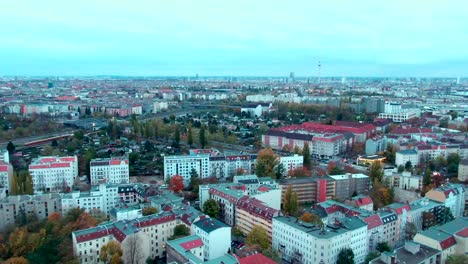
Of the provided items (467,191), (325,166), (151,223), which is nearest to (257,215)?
(151,223)

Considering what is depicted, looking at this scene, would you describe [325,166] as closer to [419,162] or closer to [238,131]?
[419,162]

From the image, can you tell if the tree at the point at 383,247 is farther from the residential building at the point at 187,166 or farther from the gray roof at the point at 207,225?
the residential building at the point at 187,166

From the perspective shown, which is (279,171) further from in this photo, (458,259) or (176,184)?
(458,259)

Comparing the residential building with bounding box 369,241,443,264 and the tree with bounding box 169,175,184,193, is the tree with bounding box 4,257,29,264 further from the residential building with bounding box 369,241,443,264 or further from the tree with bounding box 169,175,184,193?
the residential building with bounding box 369,241,443,264

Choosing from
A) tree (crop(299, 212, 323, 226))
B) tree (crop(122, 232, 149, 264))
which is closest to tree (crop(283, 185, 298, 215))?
tree (crop(299, 212, 323, 226))

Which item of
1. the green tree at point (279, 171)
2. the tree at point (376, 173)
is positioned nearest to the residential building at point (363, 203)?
the tree at point (376, 173)

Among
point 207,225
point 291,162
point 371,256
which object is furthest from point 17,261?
point 291,162
